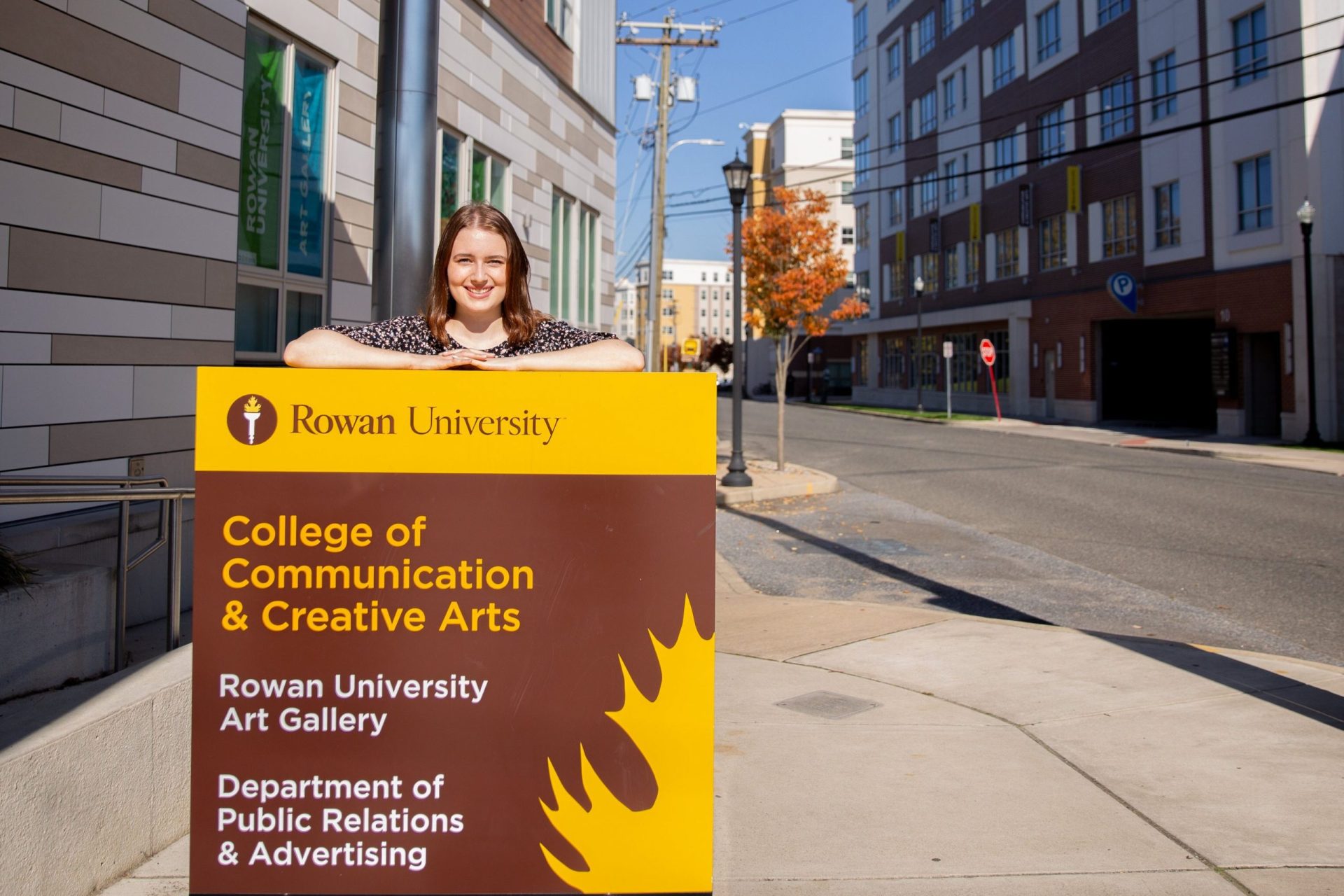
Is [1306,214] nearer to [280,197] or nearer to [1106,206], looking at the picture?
[1106,206]

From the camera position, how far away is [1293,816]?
397 centimetres

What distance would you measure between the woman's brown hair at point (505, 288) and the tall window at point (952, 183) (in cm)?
4425

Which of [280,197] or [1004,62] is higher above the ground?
[1004,62]

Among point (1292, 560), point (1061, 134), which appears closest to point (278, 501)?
point (1292, 560)

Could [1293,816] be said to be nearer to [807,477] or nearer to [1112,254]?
[807,477]

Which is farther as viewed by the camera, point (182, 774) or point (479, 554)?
point (182, 774)

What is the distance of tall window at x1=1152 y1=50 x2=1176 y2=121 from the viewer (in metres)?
→ 29.5

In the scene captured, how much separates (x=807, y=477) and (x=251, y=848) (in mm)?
14694

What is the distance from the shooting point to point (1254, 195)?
26.5m

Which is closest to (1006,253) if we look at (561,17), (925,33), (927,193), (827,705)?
(927,193)

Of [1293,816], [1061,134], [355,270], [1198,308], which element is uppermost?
[1061,134]

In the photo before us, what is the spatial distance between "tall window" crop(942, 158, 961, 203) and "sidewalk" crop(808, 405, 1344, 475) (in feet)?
41.7

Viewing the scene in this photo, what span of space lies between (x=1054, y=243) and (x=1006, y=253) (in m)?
3.83

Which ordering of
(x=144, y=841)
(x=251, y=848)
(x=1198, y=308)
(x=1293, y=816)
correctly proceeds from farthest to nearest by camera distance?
1. (x=1198, y=308)
2. (x=1293, y=816)
3. (x=144, y=841)
4. (x=251, y=848)
